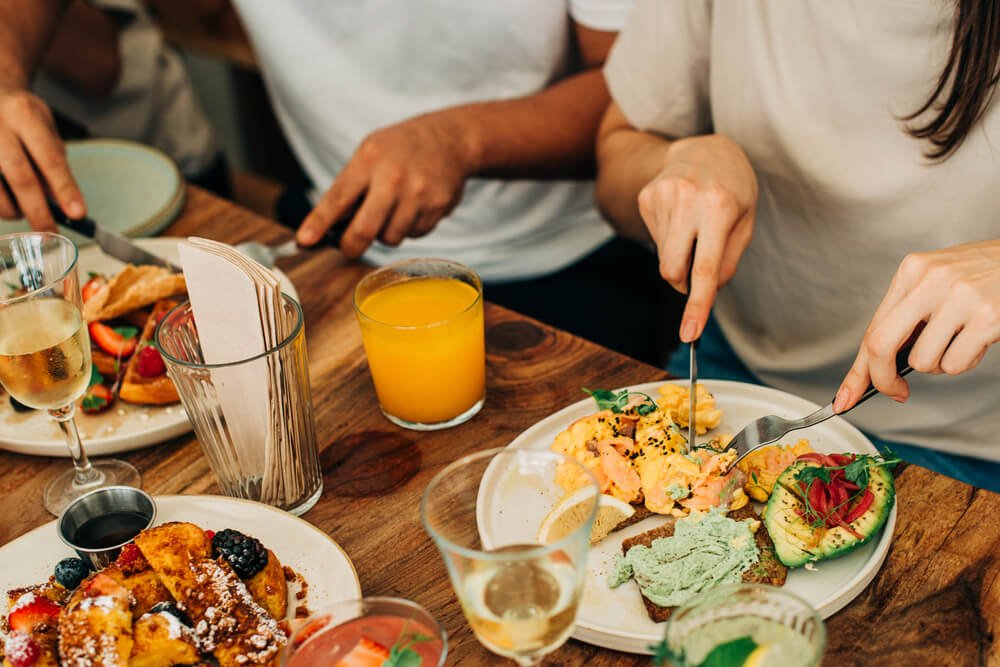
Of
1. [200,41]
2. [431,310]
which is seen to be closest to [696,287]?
[431,310]

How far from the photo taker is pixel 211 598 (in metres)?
0.89

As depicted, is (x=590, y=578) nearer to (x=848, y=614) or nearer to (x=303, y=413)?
(x=848, y=614)

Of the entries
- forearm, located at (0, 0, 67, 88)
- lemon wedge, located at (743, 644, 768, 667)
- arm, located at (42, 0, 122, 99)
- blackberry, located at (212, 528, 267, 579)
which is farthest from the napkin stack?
arm, located at (42, 0, 122, 99)

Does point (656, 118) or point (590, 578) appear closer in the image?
point (590, 578)

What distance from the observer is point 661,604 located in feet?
2.98

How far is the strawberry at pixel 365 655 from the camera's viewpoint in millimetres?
751

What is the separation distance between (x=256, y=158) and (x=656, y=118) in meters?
3.08

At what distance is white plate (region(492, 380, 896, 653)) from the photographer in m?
0.89

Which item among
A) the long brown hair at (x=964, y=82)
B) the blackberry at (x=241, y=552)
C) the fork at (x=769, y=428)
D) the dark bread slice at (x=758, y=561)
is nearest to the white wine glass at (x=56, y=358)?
the blackberry at (x=241, y=552)

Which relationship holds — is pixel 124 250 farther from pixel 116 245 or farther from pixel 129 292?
pixel 129 292

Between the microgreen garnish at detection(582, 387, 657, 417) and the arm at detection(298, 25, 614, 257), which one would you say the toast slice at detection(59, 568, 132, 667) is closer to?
the microgreen garnish at detection(582, 387, 657, 417)

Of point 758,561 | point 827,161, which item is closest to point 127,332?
point 758,561

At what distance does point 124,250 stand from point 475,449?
79 centimetres

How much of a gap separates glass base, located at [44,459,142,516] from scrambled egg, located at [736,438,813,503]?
0.78 metres
